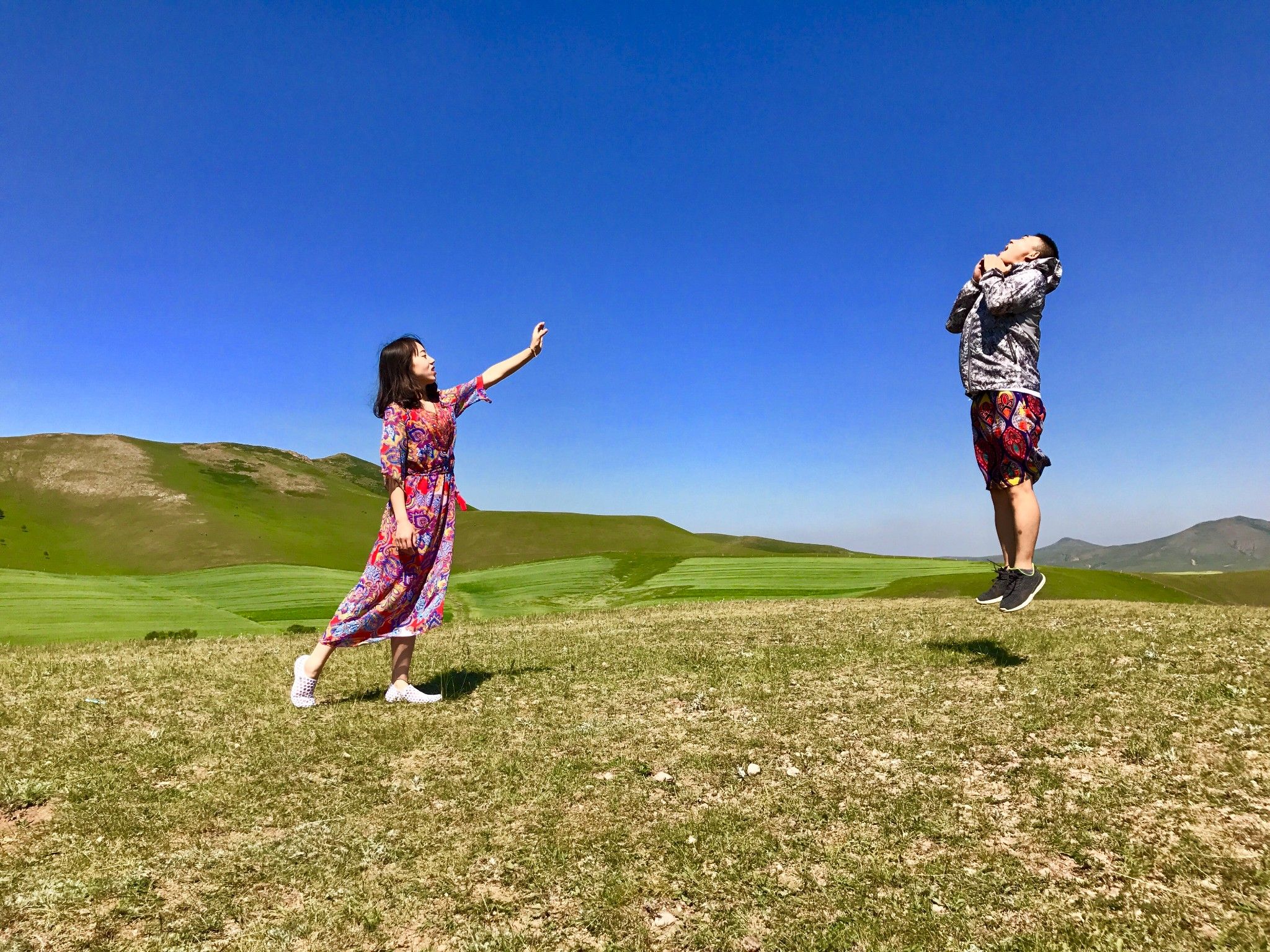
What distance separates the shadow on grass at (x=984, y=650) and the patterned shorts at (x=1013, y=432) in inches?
81.2

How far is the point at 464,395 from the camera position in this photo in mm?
8883

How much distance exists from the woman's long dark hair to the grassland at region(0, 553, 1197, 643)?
16.6 metres

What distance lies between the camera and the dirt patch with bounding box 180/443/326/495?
120 metres

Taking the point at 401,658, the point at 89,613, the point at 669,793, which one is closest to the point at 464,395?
the point at 401,658

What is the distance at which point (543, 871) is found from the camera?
160 inches

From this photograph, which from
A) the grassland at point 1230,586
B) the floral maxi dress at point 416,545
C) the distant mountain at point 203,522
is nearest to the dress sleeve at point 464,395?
the floral maxi dress at point 416,545

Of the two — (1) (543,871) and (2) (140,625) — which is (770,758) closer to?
(1) (543,871)

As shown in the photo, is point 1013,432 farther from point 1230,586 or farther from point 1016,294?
point 1230,586

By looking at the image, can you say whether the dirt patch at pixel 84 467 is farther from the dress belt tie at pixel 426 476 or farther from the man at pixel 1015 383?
the man at pixel 1015 383

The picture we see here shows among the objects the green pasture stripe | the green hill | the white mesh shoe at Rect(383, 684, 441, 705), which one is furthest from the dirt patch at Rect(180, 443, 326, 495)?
the white mesh shoe at Rect(383, 684, 441, 705)

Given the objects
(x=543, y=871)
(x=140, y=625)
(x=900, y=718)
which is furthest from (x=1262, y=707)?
(x=140, y=625)

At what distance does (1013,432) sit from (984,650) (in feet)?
9.87

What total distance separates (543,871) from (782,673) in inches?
192

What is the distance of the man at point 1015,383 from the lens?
7516 millimetres
